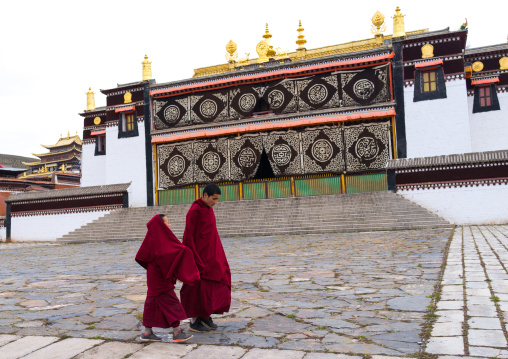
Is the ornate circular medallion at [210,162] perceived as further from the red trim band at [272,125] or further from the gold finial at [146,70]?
the gold finial at [146,70]

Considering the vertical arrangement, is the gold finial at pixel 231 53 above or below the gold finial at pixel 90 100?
above

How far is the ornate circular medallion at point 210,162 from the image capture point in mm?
19266

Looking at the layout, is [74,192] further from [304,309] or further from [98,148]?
[304,309]

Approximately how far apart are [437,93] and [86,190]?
1486 centimetres

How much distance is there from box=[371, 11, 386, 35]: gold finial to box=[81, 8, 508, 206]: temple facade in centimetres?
6

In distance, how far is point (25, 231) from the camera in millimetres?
19938

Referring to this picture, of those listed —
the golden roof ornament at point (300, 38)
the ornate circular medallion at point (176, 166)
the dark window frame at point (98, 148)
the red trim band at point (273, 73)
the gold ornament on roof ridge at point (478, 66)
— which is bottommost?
the ornate circular medallion at point (176, 166)

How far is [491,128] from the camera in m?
18.0

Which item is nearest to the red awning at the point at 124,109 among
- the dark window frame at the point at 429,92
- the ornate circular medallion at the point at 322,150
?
the ornate circular medallion at the point at 322,150

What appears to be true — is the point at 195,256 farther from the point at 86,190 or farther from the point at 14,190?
the point at 14,190

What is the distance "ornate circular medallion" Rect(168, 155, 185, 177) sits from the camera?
19.8 metres

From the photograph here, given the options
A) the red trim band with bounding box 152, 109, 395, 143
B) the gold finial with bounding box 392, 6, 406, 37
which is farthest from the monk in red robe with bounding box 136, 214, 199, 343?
the gold finial with bounding box 392, 6, 406, 37

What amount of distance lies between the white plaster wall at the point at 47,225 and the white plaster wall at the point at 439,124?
12859 mm

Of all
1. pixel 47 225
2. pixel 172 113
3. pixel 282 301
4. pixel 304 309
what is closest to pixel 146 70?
pixel 172 113
